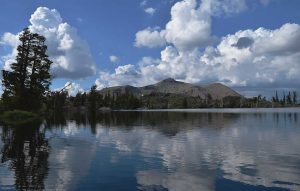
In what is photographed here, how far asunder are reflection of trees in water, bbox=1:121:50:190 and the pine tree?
45.9m

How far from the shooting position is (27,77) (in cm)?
9675

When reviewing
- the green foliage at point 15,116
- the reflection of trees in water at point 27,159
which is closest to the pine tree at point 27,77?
the green foliage at point 15,116

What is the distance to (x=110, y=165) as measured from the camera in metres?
29.9

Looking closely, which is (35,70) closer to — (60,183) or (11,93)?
(11,93)

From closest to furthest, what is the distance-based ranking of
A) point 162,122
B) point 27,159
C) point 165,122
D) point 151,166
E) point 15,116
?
point 151,166 < point 27,159 < point 15,116 < point 165,122 < point 162,122

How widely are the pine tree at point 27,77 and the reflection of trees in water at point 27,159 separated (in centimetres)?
4595

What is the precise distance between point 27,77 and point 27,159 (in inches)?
2669

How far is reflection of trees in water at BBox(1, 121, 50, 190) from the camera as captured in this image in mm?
23516

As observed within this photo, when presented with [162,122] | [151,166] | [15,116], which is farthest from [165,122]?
[151,166]

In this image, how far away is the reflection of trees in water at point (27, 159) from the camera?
77.2 feet

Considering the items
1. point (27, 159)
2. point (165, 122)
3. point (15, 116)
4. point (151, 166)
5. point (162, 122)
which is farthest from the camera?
point (162, 122)

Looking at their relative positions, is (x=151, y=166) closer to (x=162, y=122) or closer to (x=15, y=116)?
(x=15, y=116)

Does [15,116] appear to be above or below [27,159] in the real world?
above

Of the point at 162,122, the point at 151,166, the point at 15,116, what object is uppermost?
the point at 15,116
